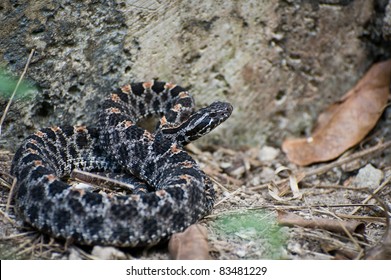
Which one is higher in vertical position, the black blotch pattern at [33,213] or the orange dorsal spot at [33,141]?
the orange dorsal spot at [33,141]

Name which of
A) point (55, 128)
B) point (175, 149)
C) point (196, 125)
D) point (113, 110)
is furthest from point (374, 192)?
point (55, 128)

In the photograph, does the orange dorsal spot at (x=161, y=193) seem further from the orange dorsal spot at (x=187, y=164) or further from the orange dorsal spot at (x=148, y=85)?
the orange dorsal spot at (x=148, y=85)

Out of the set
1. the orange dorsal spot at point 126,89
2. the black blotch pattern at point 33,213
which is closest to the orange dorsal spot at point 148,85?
the orange dorsal spot at point 126,89

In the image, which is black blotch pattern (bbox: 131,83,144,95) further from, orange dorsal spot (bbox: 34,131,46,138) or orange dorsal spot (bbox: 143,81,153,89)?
orange dorsal spot (bbox: 34,131,46,138)

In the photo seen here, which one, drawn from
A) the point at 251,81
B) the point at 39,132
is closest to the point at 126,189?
the point at 39,132

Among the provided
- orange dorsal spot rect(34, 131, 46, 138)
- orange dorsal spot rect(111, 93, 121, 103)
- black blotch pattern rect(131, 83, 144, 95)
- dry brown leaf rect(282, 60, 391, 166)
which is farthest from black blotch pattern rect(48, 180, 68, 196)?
dry brown leaf rect(282, 60, 391, 166)

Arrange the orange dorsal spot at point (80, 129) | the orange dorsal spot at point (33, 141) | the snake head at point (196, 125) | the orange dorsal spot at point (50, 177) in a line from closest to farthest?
1. the orange dorsal spot at point (50, 177)
2. the orange dorsal spot at point (33, 141)
3. the snake head at point (196, 125)
4. the orange dorsal spot at point (80, 129)
